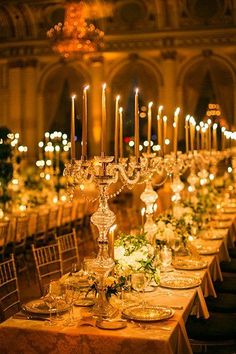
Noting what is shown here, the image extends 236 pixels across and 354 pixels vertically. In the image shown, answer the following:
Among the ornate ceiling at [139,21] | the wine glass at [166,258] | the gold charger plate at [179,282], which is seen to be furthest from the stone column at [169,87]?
the gold charger plate at [179,282]

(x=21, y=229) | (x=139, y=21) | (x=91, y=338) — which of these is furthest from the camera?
(x=139, y=21)

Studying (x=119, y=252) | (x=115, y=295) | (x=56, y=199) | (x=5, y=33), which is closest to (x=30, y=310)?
(x=115, y=295)

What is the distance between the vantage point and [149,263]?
4176 millimetres

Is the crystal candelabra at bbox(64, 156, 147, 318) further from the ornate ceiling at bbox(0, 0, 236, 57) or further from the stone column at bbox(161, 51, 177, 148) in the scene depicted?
the stone column at bbox(161, 51, 177, 148)

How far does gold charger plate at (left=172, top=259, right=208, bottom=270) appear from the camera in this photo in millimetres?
4962

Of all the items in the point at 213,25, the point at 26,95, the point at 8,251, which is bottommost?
the point at 8,251

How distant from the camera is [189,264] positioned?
16.6ft

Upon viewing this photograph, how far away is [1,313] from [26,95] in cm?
1567

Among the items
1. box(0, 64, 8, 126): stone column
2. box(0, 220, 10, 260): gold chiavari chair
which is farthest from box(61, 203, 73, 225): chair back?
box(0, 64, 8, 126): stone column

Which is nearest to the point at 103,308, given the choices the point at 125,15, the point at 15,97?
the point at 125,15

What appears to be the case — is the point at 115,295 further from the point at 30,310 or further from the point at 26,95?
the point at 26,95

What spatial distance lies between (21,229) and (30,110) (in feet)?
36.2

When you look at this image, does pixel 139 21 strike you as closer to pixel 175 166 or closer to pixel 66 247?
pixel 66 247

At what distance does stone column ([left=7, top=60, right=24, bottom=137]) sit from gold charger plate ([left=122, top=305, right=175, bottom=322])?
51.3 feet
